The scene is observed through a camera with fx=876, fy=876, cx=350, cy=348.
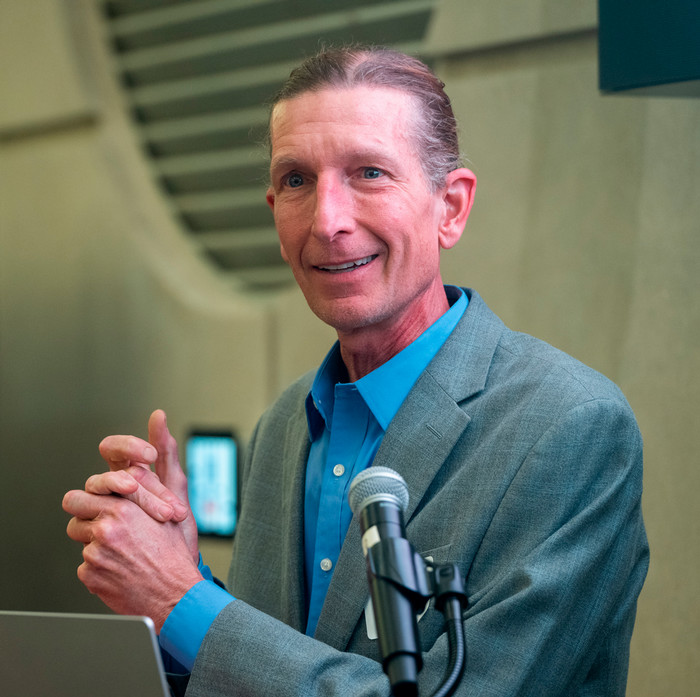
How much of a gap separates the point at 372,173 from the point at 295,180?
149 mm

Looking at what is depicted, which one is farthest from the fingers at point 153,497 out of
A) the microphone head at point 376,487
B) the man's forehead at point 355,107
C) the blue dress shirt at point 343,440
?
the man's forehead at point 355,107

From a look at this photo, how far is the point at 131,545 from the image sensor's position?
136 cm

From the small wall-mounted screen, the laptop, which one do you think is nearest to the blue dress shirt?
the laptop

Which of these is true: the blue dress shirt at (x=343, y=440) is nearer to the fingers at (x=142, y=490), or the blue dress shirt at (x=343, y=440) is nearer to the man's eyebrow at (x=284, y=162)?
the fingers at (x=142, y=490)

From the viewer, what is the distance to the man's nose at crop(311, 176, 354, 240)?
1492 millimetres

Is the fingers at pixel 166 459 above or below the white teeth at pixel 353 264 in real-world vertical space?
below

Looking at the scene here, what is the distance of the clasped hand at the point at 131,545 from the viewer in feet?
4.40

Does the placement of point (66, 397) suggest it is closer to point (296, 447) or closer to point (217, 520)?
point (217, 520)

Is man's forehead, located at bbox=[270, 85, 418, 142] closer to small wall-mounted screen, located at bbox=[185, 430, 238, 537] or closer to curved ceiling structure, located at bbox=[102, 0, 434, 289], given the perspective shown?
curved ceiling structure, located at bbox=[102, 0, 434, 289]

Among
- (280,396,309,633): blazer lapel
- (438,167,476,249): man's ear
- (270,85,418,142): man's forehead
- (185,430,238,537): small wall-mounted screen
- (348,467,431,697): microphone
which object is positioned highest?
(270,85,418,142): man's forehead

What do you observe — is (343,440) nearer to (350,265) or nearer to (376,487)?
(350,265)

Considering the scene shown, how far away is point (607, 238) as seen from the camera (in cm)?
299

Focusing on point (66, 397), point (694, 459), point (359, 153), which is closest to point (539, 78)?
point (694, 459)

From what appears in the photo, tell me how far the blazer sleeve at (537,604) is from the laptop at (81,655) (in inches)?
9.9
